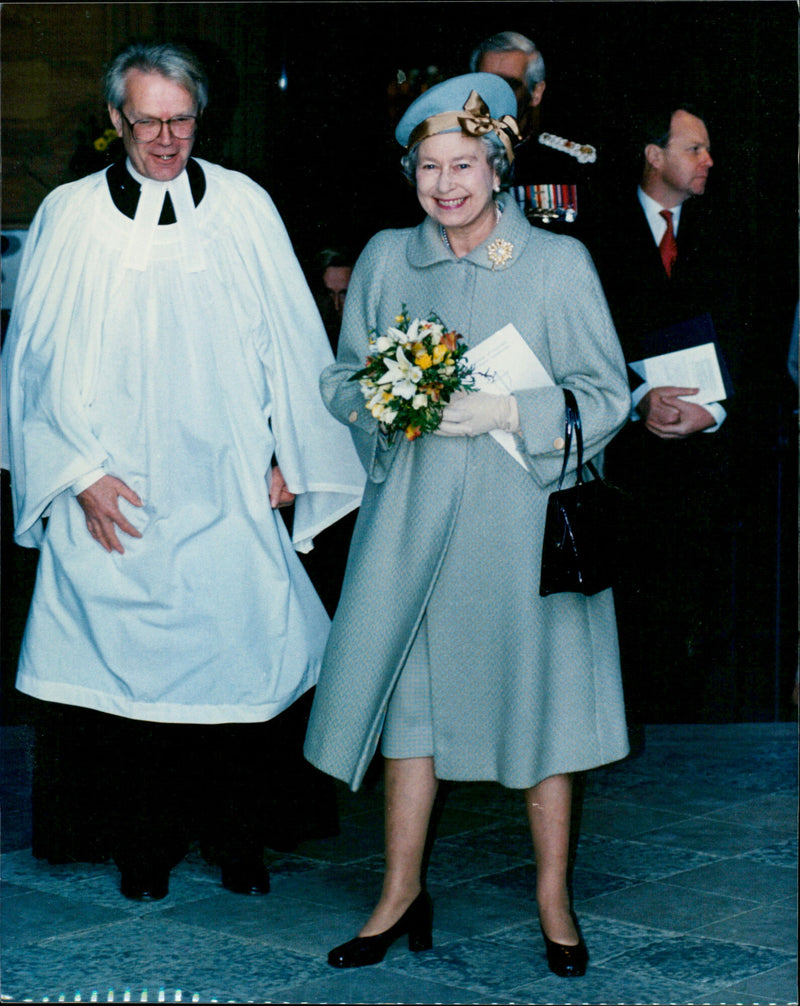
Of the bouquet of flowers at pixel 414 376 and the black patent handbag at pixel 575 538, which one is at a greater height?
the bouquet of flowers at pixel 414 376

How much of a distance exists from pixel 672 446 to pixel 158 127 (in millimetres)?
2426

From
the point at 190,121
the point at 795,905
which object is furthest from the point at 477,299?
the point at 795,905

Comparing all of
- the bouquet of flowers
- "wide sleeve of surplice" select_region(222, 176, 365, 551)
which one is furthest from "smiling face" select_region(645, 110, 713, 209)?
the bouquet of flowers

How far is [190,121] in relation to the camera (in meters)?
4.44

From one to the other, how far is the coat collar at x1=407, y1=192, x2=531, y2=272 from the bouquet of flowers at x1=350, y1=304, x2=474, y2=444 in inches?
9.4

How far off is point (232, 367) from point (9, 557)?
1996 millimetres

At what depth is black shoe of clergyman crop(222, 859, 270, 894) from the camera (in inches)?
176

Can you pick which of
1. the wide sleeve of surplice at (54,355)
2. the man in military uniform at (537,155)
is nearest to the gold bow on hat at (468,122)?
the wide sleeve of surplice at (54,355)

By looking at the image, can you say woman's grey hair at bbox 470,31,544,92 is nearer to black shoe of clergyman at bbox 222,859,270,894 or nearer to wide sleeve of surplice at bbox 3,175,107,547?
wide sleeve of surplice at bbox 3,175,107,547

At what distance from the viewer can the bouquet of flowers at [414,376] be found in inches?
146

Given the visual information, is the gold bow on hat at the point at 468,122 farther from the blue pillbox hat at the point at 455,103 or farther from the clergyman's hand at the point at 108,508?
the clergyman's hand at the point at 108,508

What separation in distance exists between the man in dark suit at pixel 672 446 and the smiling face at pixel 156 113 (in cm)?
190

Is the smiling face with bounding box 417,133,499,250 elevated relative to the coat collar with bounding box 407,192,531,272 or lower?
elevated

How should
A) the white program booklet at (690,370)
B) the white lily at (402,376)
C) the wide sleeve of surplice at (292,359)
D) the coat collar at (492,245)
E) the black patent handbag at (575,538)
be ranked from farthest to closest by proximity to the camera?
the white program booklet at (690,370) < the wide sleeve of surplice at (292,359) < the coat collar at (492,245) < the black patent handbag at (575,538) < the white lily at (402,376)
